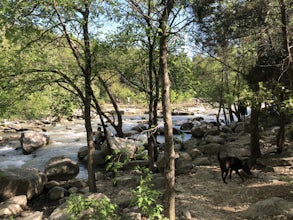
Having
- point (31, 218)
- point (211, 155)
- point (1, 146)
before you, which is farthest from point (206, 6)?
point (1, 146)

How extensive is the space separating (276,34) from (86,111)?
22.0 feet

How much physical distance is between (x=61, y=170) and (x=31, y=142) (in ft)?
26.9

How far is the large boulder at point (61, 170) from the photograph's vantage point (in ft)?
45.9

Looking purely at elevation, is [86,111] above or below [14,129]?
above

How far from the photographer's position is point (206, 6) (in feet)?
26.0

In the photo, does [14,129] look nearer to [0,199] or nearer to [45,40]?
[0,199]

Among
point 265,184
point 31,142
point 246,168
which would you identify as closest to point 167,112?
point 265,184

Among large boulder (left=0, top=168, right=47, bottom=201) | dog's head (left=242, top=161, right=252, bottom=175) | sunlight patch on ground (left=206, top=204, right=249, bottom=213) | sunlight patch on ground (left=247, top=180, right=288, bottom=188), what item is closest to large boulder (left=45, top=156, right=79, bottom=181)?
large boulder (left=0, top=168, right=47, bottom=201)

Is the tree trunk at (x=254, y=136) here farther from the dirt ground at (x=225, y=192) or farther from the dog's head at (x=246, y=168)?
the dog's head at (x=246, y=168)

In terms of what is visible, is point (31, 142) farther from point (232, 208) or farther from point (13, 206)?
point (232, 208)

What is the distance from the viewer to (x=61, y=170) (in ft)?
46.5

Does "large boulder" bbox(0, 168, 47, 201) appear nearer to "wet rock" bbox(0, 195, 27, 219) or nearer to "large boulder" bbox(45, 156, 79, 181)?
"wet rock" bbox(0, 195, 27, 219)

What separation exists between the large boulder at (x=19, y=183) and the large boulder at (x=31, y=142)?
9125mm

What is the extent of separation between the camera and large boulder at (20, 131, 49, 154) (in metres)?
20.6
